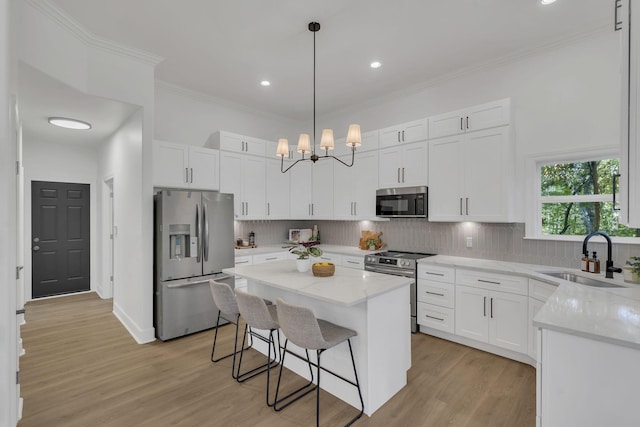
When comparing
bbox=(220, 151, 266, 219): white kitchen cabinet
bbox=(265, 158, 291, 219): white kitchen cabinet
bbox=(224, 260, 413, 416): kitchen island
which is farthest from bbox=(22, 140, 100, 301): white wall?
bbox=(224, 260, 413, 416): kitchen island

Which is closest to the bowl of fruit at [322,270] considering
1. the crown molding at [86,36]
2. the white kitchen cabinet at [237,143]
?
the white kitchen cabinet at [237,143]

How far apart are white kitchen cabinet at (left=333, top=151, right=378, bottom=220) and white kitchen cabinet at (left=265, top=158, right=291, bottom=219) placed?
0.86m

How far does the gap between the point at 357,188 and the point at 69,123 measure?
4.06 metres

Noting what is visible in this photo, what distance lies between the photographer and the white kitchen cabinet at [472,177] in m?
3.41

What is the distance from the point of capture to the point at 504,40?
3.24 meters

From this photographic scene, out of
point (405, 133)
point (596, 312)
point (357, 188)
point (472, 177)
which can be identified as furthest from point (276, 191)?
point (596, 312)

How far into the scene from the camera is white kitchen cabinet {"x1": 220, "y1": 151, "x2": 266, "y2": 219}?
4582mm

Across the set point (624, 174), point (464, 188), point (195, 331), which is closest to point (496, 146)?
point (464, 188)

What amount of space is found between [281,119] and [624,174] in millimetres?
5267

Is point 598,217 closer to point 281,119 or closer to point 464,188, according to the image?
point 464,188

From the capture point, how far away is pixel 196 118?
472 centimetres

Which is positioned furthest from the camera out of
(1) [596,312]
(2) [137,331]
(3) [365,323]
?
(2) [137,331]

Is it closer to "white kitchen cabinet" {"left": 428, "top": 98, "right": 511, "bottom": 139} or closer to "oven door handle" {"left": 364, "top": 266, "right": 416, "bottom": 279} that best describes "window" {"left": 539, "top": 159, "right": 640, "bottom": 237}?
"white kitchen cabinet" {"left": 428, "top": 98, "right": 511, "bottom": 139}

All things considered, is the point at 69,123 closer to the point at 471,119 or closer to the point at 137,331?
the point at 137,331
